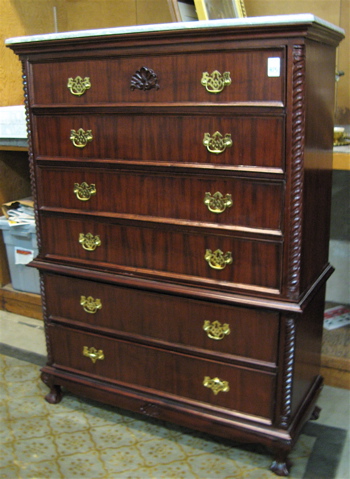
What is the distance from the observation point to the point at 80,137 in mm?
1861

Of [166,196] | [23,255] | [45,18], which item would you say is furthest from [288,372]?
[45,18]

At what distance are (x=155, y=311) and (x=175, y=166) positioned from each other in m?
0.50

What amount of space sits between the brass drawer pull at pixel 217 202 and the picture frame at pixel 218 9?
0.66 m

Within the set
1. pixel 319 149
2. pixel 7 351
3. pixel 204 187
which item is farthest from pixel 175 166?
pixel 7 351

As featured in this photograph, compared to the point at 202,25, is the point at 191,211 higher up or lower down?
lower down

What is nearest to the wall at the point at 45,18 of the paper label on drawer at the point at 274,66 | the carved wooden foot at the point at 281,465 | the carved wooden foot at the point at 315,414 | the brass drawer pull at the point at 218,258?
the paper label on drawer at the point at 274,66

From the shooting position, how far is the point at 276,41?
148cm

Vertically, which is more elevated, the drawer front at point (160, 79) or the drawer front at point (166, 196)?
the drawer front at point (160, 79)

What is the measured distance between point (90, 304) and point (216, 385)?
0.54 metres

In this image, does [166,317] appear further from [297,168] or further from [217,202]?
[297,168]

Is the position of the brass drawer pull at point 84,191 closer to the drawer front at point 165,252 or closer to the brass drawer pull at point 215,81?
the drawer front at point 165,252

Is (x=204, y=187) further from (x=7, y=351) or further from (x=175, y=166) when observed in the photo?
(x=7, y=351)

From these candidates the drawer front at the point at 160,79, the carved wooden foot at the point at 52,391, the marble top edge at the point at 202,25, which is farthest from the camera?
the carved wooden foot at the point at 52,391

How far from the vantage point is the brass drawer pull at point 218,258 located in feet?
5.63
